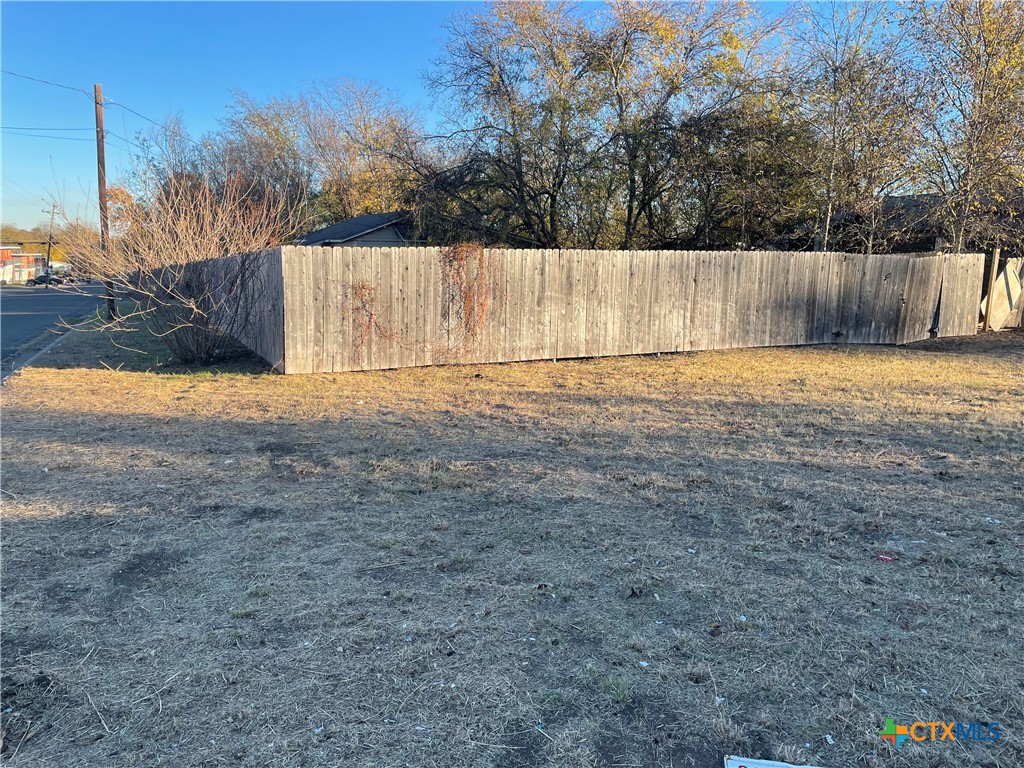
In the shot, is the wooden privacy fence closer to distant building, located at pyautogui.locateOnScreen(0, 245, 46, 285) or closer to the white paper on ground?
the white paper on ground

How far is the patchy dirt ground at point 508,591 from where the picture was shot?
233 centimetres

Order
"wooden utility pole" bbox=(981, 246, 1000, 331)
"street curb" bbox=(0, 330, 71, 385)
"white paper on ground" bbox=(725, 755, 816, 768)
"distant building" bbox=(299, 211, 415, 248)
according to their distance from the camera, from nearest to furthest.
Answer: "white paper on ground" bbox=(725, 755, 816, 768) → "street curb" bbox=(0, 330, 71, 385) → "wooden utility pole" bbox=(981, 246, 1000, 331) → "distant building" bbox=(299, 211, 415, 248)

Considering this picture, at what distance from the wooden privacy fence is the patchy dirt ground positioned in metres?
3.36

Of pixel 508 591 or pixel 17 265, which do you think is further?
pixel 17 265

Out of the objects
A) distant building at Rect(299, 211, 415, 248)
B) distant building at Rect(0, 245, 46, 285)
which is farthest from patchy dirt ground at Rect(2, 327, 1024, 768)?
distant building at Rect(0, 245, 46, 285)

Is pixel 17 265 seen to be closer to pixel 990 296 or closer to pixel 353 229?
pixel 353 229

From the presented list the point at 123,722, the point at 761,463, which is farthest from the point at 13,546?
the point at 761,463

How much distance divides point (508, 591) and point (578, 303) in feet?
28.7

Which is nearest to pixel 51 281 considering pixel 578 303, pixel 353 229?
pixel 353 229

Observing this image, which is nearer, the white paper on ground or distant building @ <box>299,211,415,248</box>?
the white paper on ground

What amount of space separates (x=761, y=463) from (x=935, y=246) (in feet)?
54.9

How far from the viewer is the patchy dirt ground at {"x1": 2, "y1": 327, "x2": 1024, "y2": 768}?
91.7 inches

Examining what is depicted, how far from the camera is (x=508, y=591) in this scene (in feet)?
10.9

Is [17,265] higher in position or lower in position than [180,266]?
higher
